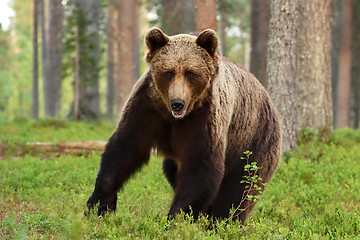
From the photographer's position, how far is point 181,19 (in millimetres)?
18422

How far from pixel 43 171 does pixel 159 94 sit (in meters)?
4.64

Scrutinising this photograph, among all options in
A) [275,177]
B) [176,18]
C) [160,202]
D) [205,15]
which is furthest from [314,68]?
[176,18]

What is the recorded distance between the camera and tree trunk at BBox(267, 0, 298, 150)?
9156mm

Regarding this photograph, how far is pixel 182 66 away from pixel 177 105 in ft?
1.40

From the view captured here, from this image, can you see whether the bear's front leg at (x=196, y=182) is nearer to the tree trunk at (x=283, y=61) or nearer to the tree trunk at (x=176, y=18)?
the tree trunk at (x=283, y=61)

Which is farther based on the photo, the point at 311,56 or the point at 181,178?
the point at 311,56

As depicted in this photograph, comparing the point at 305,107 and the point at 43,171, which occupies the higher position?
the point at 305,107

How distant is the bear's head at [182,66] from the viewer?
4.45m

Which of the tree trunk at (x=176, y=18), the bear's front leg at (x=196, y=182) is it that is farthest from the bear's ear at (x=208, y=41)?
the tree trunk at (x=176, y=18)

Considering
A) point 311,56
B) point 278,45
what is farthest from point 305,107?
point 278,45

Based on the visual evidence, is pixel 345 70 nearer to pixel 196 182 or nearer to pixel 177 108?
pixel 196 182

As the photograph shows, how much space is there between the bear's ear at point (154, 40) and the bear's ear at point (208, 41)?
36cm

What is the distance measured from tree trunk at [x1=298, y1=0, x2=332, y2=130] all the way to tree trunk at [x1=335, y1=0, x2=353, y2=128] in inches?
449

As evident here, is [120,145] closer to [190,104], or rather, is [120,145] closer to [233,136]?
[190,104]
